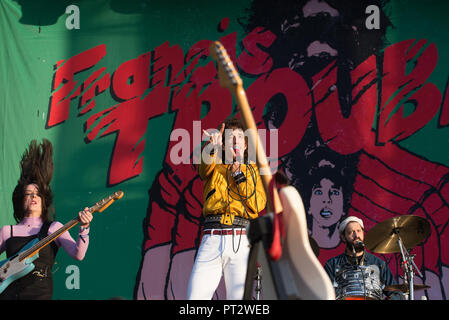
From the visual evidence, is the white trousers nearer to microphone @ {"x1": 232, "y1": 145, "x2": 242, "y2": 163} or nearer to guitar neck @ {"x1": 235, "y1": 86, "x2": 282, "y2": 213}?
microphone @ {"x1": 232, "y1": 145, "x2": 242, "y2": 163}

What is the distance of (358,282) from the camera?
4.61 meters

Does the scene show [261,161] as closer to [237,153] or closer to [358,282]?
[237,153]

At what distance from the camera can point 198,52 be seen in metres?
5.68

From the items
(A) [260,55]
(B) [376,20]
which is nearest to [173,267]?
(A) [260,55]

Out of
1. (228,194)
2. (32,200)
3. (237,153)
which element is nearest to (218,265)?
(228,194)

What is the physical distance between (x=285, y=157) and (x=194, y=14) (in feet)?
5.77

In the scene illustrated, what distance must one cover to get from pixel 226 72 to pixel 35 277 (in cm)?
288

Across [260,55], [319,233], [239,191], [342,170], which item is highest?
[260,55]

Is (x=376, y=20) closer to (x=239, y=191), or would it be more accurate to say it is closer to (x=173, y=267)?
(x=239, y=191)

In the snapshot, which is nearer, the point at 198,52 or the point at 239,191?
the point at 239,191

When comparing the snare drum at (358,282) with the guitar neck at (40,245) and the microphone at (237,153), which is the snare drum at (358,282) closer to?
the microphone at (237,153)

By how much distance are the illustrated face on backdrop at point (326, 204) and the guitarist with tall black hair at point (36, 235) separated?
2.16m

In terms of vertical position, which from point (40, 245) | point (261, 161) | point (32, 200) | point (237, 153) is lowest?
point (261, 161)
